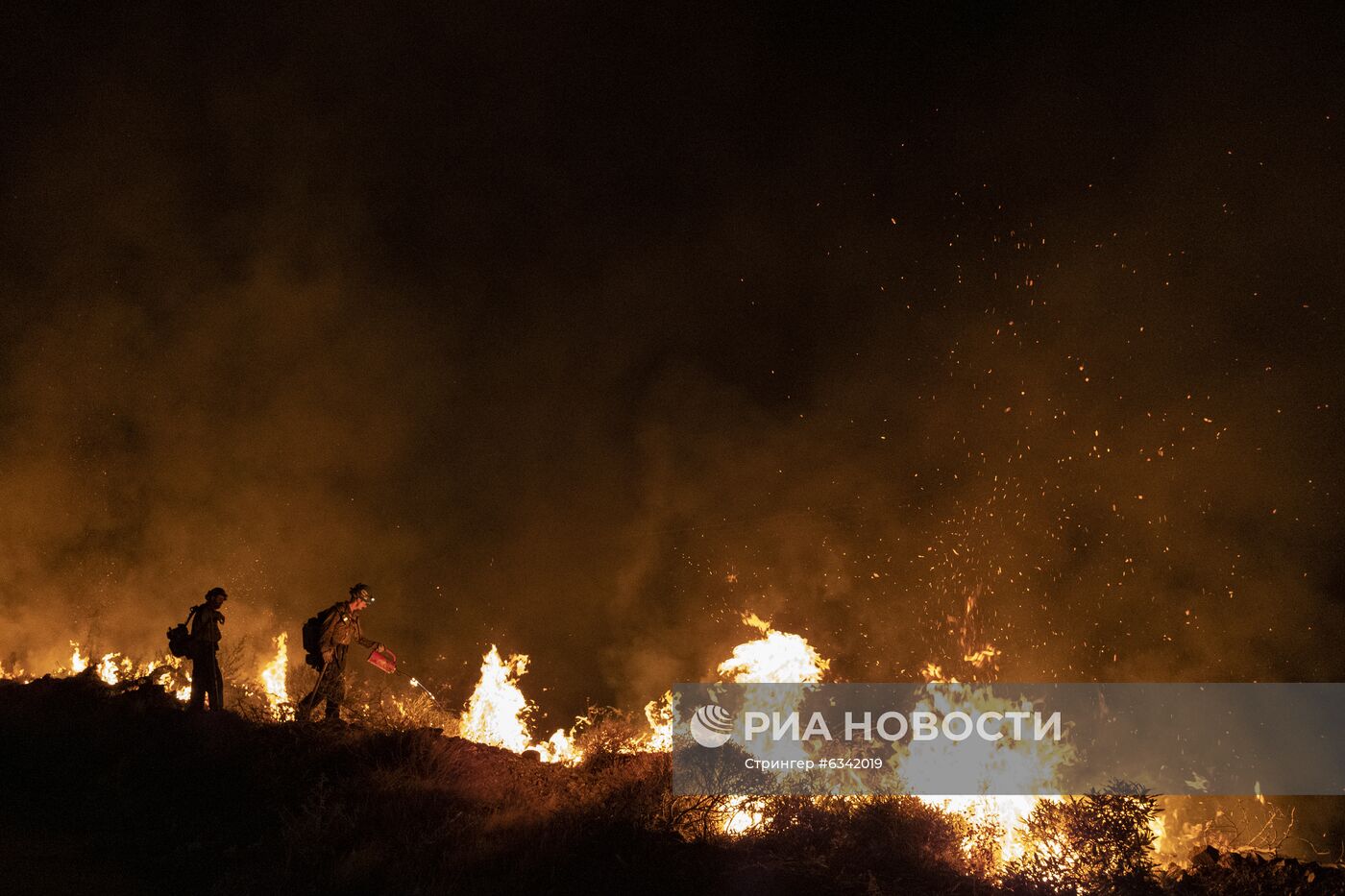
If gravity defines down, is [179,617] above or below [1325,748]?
above

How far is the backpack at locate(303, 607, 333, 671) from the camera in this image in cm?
887

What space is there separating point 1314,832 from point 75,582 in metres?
25.8

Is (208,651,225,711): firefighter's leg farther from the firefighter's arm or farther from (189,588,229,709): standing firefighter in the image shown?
the firefighter's arm

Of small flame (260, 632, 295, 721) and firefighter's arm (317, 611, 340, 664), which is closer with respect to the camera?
firefighter's arm (317, 611, 340, 664)

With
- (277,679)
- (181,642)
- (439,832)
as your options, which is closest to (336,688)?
(181,642)

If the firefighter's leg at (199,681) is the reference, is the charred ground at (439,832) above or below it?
below

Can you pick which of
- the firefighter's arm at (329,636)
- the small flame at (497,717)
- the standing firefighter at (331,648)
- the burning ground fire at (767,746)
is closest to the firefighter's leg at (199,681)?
the burning ground fire at (767,746)

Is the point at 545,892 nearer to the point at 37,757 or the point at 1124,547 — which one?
the point at 37,757

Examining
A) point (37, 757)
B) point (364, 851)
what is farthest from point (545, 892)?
point (37, 757)

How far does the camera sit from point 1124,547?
17828 millimetres

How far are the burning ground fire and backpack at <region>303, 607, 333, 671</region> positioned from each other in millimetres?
478

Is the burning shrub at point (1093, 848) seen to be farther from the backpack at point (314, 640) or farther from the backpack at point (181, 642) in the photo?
the backpack at point (181, 642)

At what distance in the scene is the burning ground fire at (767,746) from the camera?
21.6ft

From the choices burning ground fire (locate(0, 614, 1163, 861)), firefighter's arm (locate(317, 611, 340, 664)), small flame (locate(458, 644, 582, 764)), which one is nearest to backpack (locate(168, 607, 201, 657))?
burning ground fire (locate(0, 614, 1163, 861))
